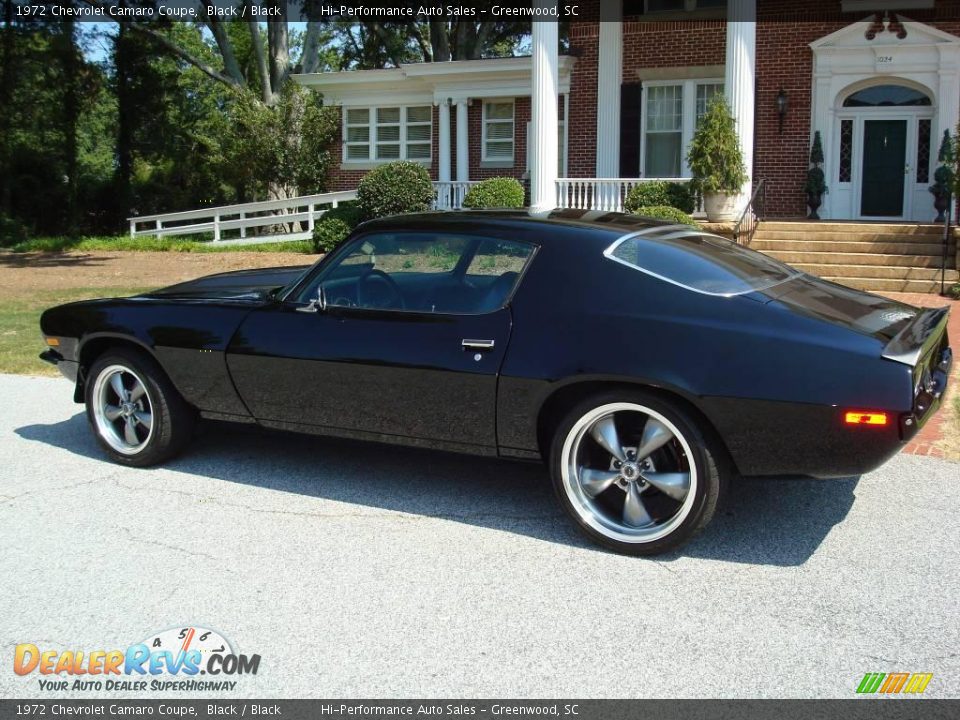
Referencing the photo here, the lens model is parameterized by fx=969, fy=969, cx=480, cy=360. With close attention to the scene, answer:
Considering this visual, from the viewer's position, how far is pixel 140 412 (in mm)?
5629

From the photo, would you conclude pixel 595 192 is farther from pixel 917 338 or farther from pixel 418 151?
pixel 917 338

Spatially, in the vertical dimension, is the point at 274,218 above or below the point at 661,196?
below

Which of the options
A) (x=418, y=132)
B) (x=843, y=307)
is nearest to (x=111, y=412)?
(x=843, y=307)

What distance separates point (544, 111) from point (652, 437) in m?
13.9

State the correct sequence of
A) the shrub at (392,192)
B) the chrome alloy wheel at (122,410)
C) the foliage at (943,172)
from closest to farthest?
the chrome alloy wheel at (122,410) < the foliage at (943,172) < the shrub at (392,192)

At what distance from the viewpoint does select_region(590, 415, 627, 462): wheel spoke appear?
4.25 m

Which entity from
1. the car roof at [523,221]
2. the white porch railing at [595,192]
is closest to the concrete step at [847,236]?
the white porch railing at [595,192]

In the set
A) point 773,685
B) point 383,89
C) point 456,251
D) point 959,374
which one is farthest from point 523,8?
point 773,685

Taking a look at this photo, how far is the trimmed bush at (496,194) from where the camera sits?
61.8 ft

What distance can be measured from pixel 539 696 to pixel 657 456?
4.72ft

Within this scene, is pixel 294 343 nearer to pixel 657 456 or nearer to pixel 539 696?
pixel 657 456

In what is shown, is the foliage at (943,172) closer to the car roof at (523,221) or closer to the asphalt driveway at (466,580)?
the asphalt driveway at (466,580)

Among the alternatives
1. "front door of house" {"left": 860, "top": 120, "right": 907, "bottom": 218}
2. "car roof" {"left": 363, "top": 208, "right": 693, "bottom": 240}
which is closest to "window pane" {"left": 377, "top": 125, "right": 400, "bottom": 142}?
"front door of house" {"left": 860, "top": 120, "right": 907, "bottom": 218}

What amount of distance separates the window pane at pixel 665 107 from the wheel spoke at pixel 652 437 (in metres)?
17.2
